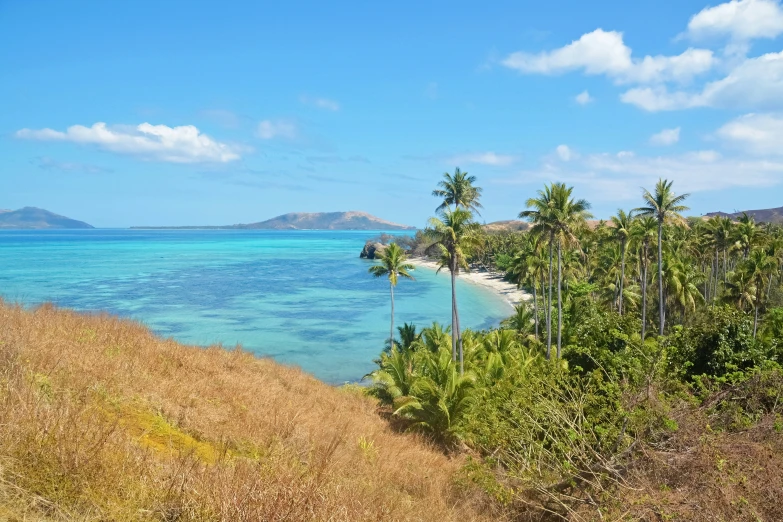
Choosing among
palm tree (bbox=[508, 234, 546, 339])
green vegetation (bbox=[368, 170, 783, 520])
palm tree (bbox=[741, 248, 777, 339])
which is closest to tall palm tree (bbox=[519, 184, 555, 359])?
green vegetation (bbox=[368, 170, 783, 520])

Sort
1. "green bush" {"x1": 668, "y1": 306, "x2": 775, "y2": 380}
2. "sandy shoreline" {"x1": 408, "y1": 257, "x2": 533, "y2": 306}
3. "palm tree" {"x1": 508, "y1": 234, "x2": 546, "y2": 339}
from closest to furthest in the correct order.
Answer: "green bush" {"x1": 668, "y1": 306, "x2": 775, "y2": 380} < "palm tree" {"x1": 508, "y1": 234, "x2": 546, "y2": 339} < "sandy shoreline" {"x1": 408, "y1": 257, "x2": 533, "y2": 306}

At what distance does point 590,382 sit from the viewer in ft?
42.4

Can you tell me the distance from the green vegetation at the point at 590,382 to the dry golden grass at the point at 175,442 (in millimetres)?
1831

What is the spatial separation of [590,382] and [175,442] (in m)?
10.3

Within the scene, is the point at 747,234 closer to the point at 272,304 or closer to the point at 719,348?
the point at 719,348

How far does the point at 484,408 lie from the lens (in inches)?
587

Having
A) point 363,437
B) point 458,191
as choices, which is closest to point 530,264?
point 458,191

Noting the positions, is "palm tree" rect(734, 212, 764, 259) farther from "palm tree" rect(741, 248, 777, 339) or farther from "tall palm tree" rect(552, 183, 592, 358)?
"tall palm tree" rect(552, 183, 592, 358)

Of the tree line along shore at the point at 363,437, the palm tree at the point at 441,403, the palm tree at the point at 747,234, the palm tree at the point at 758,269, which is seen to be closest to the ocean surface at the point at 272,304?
the palm tree at the point at 441,403

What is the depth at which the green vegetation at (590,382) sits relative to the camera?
28.1ft

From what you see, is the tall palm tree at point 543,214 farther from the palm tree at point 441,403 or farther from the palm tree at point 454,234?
the palm tree at point 441,403

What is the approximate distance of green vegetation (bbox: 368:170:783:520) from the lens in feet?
28.1

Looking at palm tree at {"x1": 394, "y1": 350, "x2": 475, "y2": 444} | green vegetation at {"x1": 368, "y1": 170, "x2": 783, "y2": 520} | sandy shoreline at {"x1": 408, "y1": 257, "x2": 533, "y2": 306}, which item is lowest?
sandy shoreline at {"x1": 408, "y1": 257, "x2": 533, "y2": 306}

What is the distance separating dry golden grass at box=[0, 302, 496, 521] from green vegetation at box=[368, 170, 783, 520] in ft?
6.01
